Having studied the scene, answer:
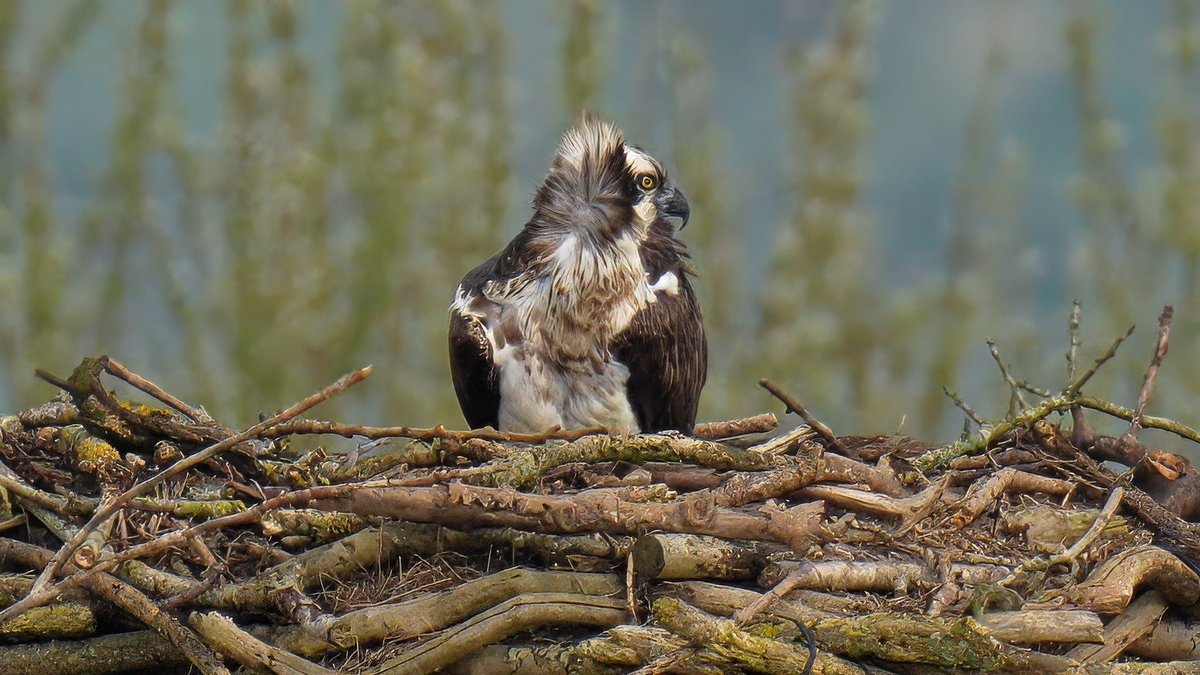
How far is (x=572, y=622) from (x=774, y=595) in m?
0.66

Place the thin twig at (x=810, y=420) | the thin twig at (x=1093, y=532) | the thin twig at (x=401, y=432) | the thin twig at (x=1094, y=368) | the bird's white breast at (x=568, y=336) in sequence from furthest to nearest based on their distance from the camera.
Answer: the bird's white breast at (x=568, y=336) < the thin twig at (x=810, y=420) < the thin twig at (x=1094, y=368) < the thin twig at (x=1093, y=532) < the thin twig at (x=401, y=432)

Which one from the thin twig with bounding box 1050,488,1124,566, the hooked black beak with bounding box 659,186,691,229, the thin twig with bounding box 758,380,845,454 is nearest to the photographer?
the thin twig with bounding box 1050,488,1124,566

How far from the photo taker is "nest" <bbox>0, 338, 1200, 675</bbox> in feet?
14.6

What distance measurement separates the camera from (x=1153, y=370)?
598 cm

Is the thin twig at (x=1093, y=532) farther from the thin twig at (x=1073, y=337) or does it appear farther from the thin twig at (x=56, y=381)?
the thin twig at (x=56, y=381)

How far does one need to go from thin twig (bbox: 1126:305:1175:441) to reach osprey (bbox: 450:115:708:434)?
82.0 inches

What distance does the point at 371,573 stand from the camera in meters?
4.92

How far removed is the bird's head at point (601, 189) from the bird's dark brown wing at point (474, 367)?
50cm

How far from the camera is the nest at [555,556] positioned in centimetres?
444

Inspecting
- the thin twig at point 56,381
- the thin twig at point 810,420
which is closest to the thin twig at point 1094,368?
the thin twig at point 810,420

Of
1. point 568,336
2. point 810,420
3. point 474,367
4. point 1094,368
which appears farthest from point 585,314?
point 1094,368

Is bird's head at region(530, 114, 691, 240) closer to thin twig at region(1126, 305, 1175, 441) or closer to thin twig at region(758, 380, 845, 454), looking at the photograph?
thin twig at region(758, 380, 845, 454)

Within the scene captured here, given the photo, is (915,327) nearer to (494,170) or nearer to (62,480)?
(494,170)

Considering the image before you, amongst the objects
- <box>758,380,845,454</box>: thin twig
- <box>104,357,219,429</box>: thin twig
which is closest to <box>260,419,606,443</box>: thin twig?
<box>758,380,845,454</box>: thin twig
